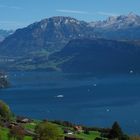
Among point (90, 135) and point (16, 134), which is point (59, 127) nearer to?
point (90, 135)

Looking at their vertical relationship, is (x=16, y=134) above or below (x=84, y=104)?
above

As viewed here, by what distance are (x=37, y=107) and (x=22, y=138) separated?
72.9m

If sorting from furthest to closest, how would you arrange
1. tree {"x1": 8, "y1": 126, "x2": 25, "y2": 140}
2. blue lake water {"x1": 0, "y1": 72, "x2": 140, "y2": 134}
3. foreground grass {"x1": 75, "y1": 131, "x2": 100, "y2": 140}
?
blue lake water {"x1": 0, "y1": 72, "x2": 140, "y2": 134}
foreground grass {"x1": 75, "y1": 131, "x2": 100, "y2": 140}
tree {"x1": 8, "y1": 126, "x2": 25, "y2": 140}

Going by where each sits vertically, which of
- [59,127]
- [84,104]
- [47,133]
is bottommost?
[84,104]

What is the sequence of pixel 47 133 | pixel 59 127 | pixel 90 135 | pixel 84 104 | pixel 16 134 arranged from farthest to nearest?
pixel 84 104 → pixel 59 127 → pixel 90 135 → pixel 47 133 → pixel 16 134

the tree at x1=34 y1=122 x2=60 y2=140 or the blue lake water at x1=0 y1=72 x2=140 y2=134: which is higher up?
the tree at x1=34 y1=122 x2=60 y2=140

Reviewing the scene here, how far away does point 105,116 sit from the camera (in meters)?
92.6

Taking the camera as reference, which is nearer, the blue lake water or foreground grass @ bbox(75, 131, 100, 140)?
foreground grass @ bbox(75, 131, 100, 140)

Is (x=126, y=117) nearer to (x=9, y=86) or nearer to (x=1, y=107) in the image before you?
(x=1, y=107)

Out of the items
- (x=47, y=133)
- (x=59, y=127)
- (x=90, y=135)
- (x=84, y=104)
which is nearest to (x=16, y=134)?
(x=47, y=133)

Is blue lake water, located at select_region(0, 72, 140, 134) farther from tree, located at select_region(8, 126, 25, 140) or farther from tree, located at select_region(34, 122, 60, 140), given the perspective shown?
tree, located at select_region(8, 126, 25, 140)

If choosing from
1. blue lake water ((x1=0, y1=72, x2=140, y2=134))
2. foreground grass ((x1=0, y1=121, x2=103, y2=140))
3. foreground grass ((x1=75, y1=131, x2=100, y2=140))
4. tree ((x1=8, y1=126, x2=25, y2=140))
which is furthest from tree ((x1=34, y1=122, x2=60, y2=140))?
blue lake water ((x1=0, y1=72, x2=140, y2=134))

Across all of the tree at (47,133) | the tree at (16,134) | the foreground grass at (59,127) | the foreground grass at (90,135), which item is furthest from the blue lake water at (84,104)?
the tree at (16,134)

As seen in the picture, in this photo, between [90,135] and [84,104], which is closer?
[90,135]
